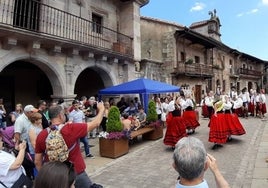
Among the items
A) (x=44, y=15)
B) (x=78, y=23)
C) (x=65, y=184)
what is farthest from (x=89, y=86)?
(x=65, y=184)

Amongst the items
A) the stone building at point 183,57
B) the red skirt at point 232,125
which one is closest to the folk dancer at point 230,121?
the red skirt at point 232,125

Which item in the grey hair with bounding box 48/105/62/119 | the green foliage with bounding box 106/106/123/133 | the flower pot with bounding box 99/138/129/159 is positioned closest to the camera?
the grey hair with bounding box 48/105/62/119

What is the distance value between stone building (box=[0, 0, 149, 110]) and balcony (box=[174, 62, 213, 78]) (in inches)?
297

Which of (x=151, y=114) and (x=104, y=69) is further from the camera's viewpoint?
(x=104, y=69)

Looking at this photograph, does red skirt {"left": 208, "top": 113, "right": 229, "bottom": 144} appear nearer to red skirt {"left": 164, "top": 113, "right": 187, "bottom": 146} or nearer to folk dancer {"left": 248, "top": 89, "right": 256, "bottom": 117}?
red skirt {"left": 164, "top": 113, "right": 187, "bottom": 146}

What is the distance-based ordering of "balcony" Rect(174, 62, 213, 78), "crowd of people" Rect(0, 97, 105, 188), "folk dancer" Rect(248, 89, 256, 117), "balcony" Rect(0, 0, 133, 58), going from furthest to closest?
"balcony" Rect(174, 62, 213, 78) < "folk dancer" Rect(248, 89, 256, 117) < "balcony" Rect(0, 0, 133, 58) < "crowd of people" Rect(0, 97, 105, 188)

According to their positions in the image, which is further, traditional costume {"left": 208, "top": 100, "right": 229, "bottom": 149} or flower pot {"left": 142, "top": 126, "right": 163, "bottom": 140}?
flower pot {"left": 142, "top": 126, "right": 163, "bottom": 140}

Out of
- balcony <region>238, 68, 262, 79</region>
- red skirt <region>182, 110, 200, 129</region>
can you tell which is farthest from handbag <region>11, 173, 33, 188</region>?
balcony <region>238, 68, 262, 79</region>

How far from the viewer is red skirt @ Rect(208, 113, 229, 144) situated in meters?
8.42

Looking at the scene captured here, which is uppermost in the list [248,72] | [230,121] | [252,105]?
[248,72]

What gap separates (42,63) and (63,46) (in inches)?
38.1

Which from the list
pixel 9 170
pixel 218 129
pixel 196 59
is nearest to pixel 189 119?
pixel 218 129

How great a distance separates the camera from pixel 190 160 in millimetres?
2061

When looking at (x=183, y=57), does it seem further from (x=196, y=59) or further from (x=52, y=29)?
(x=52, y=29)
